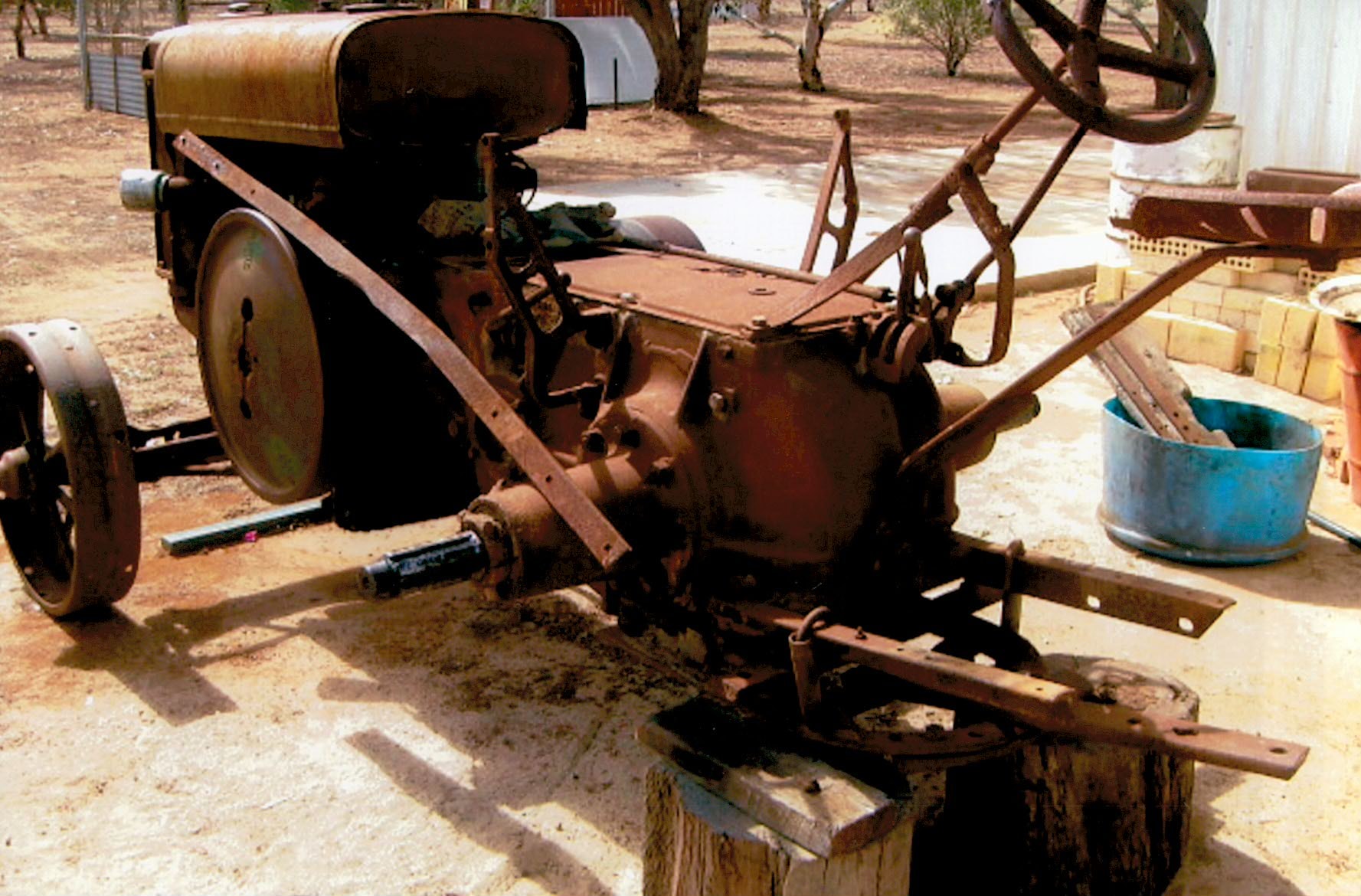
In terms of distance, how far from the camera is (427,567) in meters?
3.13

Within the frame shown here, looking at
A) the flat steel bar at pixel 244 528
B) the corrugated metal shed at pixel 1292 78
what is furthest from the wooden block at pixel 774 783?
the corrugated metal shed at pixel 1292 78

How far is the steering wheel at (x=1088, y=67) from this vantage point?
258 cm

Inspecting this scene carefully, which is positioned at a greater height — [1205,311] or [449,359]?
[449,359]

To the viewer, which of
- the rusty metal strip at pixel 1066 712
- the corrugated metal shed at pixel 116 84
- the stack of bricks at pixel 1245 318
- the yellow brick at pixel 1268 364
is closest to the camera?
the rusty metal strip at pixel 1066 712

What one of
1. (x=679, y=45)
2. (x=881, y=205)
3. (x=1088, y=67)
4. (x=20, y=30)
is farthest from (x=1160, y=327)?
(x=20, y=30)

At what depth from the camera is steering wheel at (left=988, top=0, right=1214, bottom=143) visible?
258 centimetres

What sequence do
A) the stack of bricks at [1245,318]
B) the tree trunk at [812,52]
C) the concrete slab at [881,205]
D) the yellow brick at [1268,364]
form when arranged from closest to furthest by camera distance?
the stack of bricks at [1245,318]
the yellow brick at [1268,364]
the concrete slab at [881,205]
the tree trunk at [812,52]

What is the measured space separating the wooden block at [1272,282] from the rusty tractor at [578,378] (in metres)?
3.88

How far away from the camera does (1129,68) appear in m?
2.68

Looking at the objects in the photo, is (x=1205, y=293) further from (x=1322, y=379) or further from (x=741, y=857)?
(x=741, y=857)

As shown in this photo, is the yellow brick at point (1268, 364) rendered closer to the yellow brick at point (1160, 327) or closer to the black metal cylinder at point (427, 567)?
the yellow brick at point (1160, 327)

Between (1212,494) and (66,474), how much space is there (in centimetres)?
376

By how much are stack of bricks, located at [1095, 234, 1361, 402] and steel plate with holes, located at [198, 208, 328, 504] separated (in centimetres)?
418

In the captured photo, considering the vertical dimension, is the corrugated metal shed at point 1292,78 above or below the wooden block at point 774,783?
above
